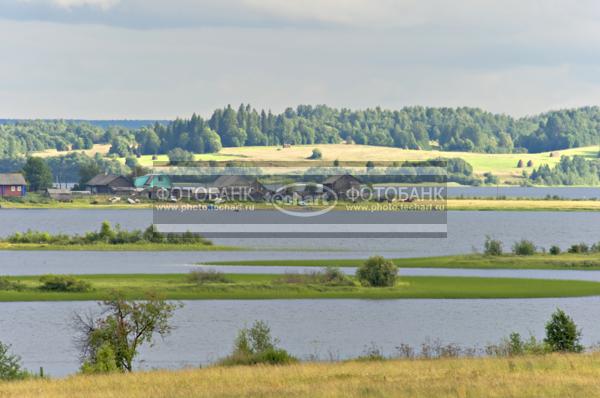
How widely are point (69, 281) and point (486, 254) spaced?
112 ft

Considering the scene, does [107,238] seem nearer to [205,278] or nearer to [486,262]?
[486,262]

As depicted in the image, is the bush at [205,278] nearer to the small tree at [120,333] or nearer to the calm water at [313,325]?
the calm water at [313,325]

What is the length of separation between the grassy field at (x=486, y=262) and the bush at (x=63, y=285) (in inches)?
826

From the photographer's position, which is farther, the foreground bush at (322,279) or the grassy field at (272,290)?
the foreground bush at (322,279)

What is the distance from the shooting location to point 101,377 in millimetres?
34188

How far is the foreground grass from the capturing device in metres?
29.3

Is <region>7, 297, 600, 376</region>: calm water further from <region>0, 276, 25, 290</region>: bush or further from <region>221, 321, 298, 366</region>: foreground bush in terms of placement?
<region>0, 276, 25, 290</region>: bush

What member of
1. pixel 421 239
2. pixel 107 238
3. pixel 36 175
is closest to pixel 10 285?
pixel 107 238

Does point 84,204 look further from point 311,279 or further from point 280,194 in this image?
point 311,279

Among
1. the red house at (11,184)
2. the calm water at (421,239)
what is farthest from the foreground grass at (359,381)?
the red house at (11,184)

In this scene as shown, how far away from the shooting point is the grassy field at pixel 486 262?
8019 centimetres

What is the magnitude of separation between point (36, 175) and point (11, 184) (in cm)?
910

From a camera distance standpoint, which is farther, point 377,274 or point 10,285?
point 377,274

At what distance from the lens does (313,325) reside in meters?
54.0
